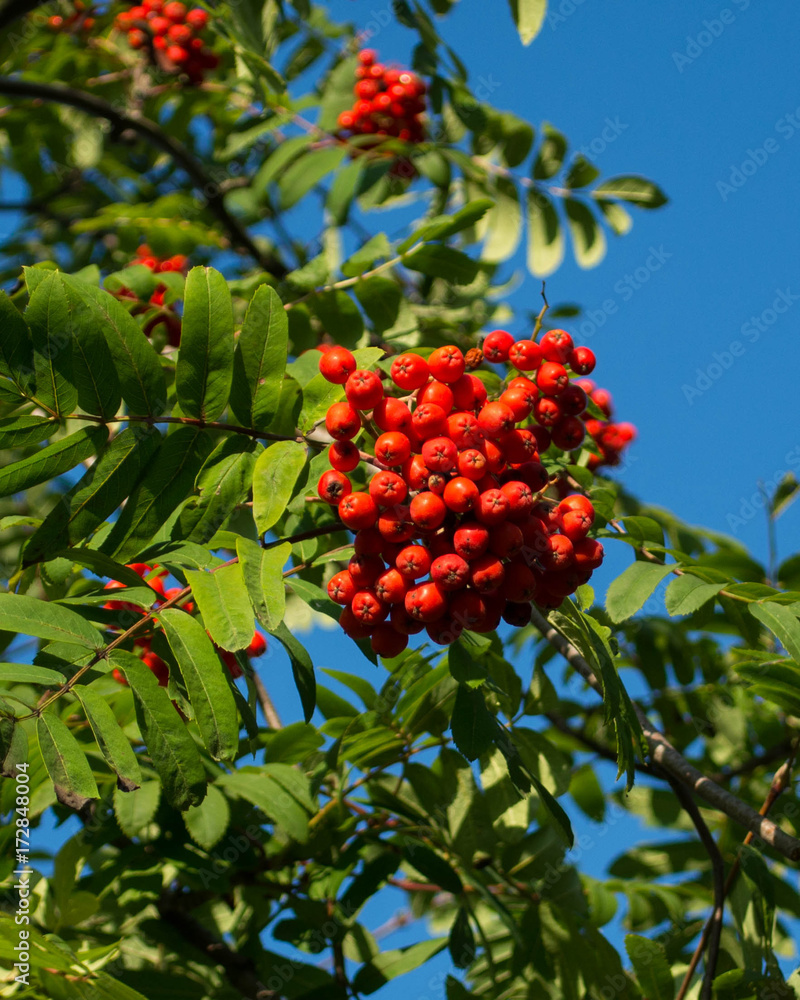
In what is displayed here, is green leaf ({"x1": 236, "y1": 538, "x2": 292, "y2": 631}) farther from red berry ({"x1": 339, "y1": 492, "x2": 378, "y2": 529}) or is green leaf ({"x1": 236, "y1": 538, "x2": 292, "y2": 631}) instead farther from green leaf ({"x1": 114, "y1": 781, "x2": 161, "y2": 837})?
green leaf ({"x1": 114, "y1": 781, "x2": 161, "y2": 837})

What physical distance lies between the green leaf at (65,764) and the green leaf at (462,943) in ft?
4.78

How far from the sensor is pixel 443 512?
6.59 feet

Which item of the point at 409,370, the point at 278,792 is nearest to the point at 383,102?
the point at 409,370

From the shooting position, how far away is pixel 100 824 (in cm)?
273

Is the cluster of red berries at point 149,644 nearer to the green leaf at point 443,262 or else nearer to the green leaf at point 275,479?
the green leaf at point 275,479

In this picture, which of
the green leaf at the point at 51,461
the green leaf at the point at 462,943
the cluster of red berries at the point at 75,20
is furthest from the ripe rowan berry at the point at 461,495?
the cluster of red berries at the point at 75,20

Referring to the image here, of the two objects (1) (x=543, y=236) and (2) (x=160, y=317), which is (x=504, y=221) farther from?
(2) (x=160, y=317)

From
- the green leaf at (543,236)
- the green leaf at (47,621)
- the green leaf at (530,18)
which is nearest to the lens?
the green leaf at (47,621)

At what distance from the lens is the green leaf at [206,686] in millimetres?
1830

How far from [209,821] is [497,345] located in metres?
1.47

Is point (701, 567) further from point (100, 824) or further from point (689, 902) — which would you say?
point (689, 902)

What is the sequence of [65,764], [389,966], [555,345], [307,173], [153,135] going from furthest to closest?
[153,135]
[307,173]
[389,966]
[555,345]
[65,764]

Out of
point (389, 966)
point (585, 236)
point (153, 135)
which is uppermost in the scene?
point (153, 135)

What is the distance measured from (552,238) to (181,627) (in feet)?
11.7
